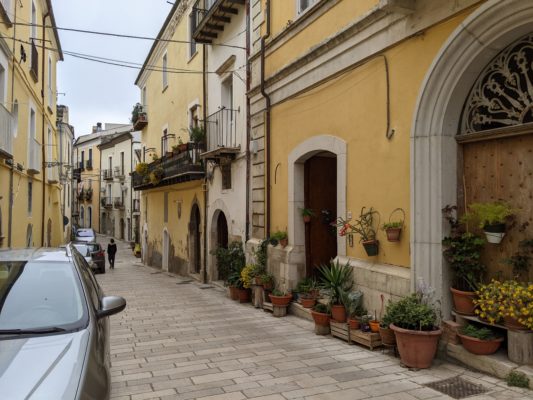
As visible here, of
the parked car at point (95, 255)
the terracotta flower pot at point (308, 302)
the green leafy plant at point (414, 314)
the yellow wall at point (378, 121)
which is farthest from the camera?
the parked car at point (95, 255)

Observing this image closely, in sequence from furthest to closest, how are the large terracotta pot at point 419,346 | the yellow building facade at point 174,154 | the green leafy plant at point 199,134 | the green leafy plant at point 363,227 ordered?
the yellow building facade at point 174,154, the green leafy plant at point 199,134, the green leafy plant at point 363,227, the large terracotta pot at point 419,346

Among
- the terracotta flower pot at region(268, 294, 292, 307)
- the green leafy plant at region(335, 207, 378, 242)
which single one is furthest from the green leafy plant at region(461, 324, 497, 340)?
the terracotta flower pot at region(268, 294, 292, 307)

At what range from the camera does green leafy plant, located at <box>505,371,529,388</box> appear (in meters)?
4.15

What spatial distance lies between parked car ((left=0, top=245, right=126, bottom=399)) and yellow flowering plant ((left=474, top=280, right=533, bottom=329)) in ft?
11.4

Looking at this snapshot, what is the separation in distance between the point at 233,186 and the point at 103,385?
9.29m

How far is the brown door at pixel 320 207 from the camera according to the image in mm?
8719

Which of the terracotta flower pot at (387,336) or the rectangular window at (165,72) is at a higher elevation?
the rectangular window at (165,72)

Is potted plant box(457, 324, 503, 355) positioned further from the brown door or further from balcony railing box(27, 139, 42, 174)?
balcony railing box(27, 139, 42, 174)

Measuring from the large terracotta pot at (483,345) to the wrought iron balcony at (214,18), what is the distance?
9.51 metres

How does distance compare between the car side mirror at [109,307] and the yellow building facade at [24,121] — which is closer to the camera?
the car side mirror at [109,307]

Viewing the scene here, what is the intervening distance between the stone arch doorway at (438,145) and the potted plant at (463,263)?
0.09m

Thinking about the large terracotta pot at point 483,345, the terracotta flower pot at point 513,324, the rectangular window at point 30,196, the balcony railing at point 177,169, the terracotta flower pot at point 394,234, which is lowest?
the large terracotta pot at point 483,345

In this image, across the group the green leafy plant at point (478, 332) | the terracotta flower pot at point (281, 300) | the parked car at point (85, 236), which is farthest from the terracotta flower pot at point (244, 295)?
the parked car at point (85, 236)

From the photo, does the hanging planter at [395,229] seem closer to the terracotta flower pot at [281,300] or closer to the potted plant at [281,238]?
the terracotta flower pot at [281,300]
